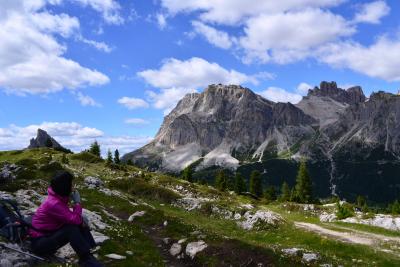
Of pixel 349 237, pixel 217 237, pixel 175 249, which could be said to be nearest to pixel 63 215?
pixel 175 249

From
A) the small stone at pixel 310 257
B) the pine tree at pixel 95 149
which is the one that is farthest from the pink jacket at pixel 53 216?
the pine tree at pixel 95 149

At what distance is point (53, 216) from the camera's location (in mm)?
15273

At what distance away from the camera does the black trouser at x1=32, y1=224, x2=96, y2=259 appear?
1491cm

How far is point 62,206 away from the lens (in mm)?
15289

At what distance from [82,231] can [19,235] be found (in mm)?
2323

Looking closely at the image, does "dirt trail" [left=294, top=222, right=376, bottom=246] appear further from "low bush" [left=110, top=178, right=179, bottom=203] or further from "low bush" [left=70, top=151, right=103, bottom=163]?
"low bush" [left=70, top=151, right=103, bottom=163]

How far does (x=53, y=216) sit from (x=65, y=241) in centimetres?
99

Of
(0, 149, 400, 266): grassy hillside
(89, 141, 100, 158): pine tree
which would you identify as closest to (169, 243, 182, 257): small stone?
(0, 149, 400, 266): grassy hillside

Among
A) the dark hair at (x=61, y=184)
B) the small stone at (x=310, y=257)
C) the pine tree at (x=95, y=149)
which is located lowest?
the small stone at (x=310, y=257)

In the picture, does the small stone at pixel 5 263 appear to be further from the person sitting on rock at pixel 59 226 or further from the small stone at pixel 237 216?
the small stone at pixel 237 216

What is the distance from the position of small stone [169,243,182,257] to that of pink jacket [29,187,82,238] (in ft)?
36.5

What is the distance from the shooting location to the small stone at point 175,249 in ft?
83.5

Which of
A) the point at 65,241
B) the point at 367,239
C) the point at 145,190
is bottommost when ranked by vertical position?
the point at 367,239

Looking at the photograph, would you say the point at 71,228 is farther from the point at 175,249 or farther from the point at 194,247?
the point at 175,249
